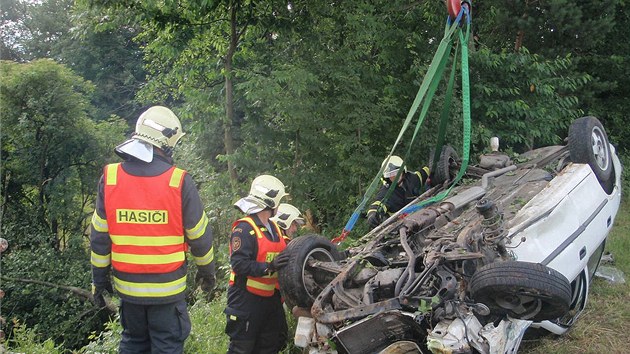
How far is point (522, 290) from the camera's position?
283 cm

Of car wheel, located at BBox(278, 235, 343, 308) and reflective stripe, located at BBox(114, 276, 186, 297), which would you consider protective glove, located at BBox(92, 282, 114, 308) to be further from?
car wheel, located at BBox(278, 235, 343, 308)

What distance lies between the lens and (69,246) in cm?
1236

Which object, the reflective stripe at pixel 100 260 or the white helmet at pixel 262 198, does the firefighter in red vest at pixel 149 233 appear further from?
the white helmet at pixel 262 198

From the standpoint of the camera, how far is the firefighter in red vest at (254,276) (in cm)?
359

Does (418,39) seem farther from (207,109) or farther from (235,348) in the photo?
(235,348)

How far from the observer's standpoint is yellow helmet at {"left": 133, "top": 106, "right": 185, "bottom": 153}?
10.0 feet

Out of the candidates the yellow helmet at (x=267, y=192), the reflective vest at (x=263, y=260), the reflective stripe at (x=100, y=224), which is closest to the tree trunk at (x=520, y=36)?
the yellow helmet at (x=267, y=192)

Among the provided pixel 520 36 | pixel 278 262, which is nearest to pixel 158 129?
pixel 278 262

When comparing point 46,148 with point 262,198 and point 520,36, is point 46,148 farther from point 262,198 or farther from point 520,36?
point 520,36

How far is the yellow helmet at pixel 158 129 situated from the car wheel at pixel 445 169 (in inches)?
125

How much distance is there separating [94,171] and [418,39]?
946cm

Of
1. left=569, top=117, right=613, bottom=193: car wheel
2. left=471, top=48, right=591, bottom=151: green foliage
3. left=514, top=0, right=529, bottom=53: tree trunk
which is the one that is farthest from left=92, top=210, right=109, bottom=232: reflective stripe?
left=514, top=0, right=529, bottom=53: tree trunk

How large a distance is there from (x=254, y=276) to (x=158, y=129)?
3.85 ft

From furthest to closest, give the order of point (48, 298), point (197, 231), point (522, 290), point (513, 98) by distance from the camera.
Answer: point (48, 298) → point (513, 98) → point (197, 231) → point (522, 290)
